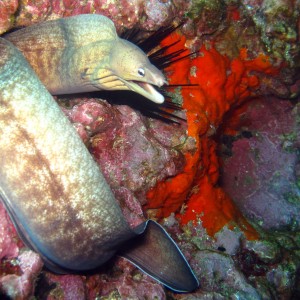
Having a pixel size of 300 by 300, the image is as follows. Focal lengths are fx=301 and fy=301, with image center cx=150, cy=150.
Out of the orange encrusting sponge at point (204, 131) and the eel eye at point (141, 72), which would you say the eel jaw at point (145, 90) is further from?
the orange encrusting sponge at point (204, 131)

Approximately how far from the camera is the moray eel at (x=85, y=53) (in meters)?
2.81

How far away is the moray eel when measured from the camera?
2814 mm

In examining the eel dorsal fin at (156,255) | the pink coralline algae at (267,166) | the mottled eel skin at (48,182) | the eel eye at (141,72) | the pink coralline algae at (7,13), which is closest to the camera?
the mottled eel skin at (48,182)

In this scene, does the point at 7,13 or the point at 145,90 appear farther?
the point at 145,90

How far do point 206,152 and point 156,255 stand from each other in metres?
1.81

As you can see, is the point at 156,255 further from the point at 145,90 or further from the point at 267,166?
the point at 267,166

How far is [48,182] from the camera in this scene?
2.35 m

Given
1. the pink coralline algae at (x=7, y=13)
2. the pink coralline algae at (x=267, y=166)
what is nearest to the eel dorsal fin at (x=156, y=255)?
the pink coralline algae at (x=7, y=13)

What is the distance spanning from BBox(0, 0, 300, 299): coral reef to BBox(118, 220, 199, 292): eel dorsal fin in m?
0.18

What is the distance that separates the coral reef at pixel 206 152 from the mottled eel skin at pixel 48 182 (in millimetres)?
196

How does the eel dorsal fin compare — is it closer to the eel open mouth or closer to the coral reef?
the coral reef

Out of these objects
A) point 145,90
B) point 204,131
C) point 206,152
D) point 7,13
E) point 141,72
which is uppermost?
point 7,13

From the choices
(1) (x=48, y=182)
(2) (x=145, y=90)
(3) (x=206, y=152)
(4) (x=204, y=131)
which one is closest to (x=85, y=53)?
(2) (x=145, y=90)

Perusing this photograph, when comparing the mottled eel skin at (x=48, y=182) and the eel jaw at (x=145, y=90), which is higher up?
the eel jaw at (x=145, y=90)
